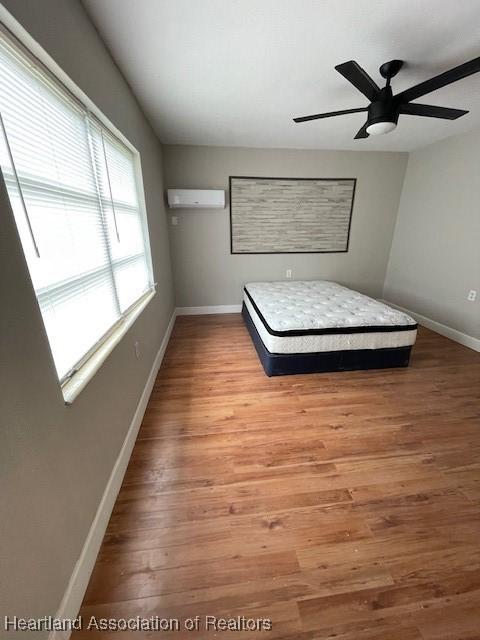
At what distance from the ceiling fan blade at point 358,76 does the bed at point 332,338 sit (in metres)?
1.64

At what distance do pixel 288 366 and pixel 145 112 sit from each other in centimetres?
273

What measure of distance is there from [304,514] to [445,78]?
2470 mm

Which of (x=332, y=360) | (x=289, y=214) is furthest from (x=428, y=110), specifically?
(x=289, y=214)

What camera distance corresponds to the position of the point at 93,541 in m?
1.05

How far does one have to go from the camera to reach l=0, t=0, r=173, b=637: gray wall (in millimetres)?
664

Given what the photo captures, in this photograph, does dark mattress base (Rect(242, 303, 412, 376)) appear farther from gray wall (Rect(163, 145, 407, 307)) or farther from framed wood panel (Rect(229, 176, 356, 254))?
framed wood panel (Rect(229, 176, 356, 254))

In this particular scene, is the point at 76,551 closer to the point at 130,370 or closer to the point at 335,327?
the point at 130,370

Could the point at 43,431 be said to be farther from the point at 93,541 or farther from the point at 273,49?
the point at 273,49

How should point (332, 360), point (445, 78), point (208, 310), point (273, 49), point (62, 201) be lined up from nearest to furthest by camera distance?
1. point (62, 201)
2. point (445, 78)
3. point (273, 49)
4. point (332, 360)
5. point (208, 310)

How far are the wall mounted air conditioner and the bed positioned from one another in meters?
1.76

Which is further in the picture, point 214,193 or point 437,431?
point 214,193

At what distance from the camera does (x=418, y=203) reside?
3525 millimetres

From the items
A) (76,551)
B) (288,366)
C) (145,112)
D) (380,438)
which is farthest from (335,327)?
(145,112)

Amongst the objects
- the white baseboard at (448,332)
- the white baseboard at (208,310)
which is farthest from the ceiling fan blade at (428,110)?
the white baseboard at (208,310)
